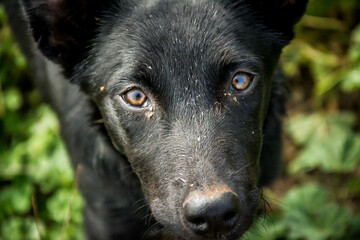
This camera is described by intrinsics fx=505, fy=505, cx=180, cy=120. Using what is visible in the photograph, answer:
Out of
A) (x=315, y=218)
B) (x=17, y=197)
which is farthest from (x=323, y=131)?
(x=17, y=197)

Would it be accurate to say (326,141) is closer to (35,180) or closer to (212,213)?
(212,213)

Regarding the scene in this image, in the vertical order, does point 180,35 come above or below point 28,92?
above

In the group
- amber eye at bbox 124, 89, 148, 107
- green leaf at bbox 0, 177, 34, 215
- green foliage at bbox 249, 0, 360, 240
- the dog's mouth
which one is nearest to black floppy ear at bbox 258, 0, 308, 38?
green foliage at bbox 249, 0, 360, 240

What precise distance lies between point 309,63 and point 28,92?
3.13 metres

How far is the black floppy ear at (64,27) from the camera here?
2943mm

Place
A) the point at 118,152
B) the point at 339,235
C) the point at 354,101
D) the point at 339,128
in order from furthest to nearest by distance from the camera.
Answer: the point at 354,101
the point at 339,128
the point at 339,235
the point at 118,152

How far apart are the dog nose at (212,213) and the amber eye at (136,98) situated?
659mm

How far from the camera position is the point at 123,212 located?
3609mm

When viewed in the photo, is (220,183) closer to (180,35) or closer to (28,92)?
(180,35)

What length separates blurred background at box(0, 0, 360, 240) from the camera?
4277 mm

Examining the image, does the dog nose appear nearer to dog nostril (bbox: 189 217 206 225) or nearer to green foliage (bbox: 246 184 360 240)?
dog nostril (bbox: 189 217 206 225)

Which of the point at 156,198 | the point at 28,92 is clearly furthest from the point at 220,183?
the point at 28,92

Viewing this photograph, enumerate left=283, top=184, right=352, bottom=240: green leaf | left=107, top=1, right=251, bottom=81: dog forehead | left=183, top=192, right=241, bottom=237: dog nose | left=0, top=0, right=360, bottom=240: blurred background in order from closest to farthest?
left=183, top=192, right=241, bottom=237: dog nose, left=107, top=1, right=251, bottom=81: dog forehead, left=283, top=184, right=352, bottom=240: green leaf, left=0, top=0, right=360, bottom=240: blurred background

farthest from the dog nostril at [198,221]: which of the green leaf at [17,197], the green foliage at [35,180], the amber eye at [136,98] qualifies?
the green leaf at [17,197]
